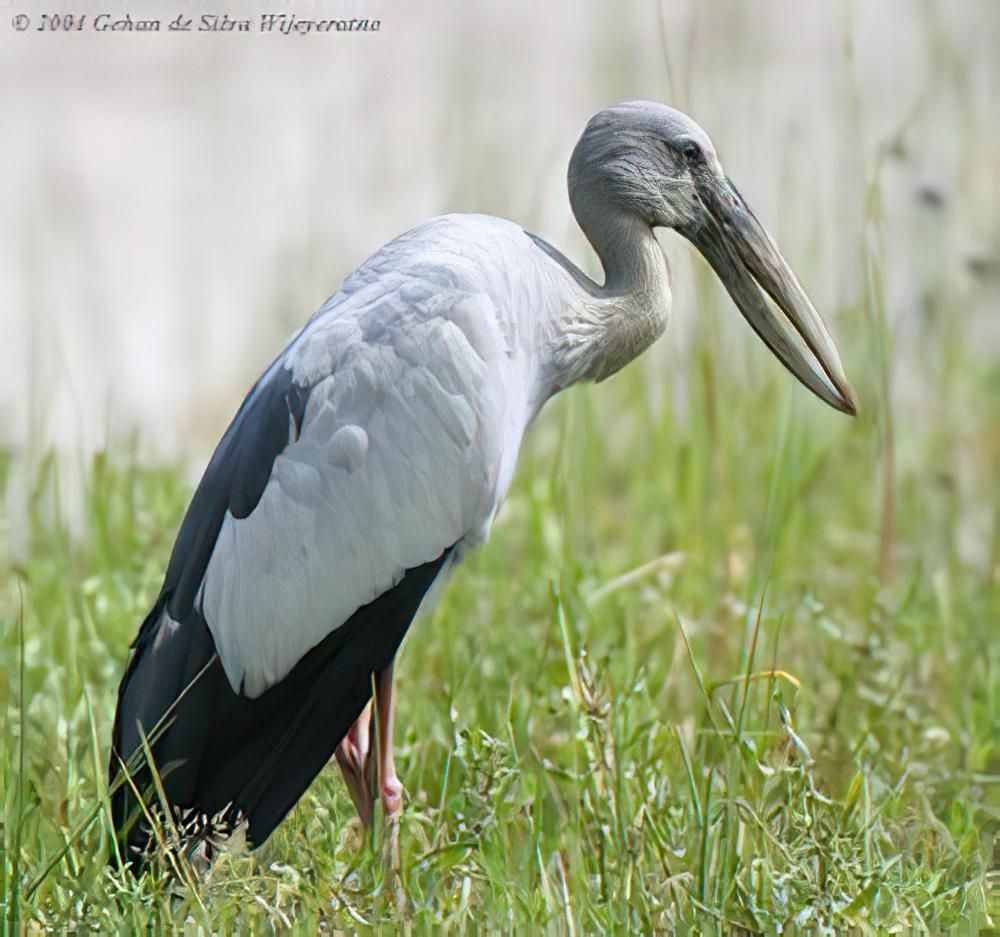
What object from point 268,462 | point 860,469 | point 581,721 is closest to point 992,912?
point 581,721

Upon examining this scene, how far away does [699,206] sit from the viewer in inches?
105

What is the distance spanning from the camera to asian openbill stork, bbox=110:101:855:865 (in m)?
2.39

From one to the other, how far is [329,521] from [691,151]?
983 millimetres

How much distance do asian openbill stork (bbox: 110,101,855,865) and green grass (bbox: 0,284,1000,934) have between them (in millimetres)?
178

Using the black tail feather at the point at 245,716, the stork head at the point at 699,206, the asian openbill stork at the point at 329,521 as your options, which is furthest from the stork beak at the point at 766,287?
the black tail feather at the point at 245,716

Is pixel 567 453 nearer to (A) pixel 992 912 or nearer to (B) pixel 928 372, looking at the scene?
(A) pixel 992 912

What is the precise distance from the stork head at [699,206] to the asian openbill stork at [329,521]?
23 cm

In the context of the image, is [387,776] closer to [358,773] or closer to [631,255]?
[358,773]

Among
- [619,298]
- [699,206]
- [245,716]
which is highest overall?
[699,206]

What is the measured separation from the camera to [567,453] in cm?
368

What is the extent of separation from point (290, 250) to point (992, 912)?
3369 mm

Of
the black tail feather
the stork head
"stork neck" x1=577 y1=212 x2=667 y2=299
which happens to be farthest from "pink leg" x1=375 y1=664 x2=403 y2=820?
the stork head

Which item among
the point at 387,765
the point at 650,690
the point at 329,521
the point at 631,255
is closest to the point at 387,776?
the point at 387,765

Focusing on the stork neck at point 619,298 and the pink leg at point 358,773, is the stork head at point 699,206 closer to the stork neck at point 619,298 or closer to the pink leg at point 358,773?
the stork neck at point 619,298
